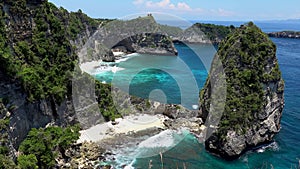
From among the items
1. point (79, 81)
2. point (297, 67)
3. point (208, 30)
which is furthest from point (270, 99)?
point (208, 30)

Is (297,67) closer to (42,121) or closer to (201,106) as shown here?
(201,106)

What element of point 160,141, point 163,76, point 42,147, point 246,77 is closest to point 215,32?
point 163,76

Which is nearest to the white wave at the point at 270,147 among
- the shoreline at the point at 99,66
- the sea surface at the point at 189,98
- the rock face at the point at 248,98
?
the sea surface at the point at 189,98

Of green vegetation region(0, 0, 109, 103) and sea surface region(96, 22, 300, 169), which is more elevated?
green vegetation region(0, 0, 109, 103)

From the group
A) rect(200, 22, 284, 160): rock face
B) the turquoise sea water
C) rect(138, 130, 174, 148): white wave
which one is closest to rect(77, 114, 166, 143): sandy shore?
rect(138, 130, 174, 148): white wave

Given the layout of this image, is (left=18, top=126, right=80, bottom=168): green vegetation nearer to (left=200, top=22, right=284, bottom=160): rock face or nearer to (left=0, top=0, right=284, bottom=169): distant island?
(left=0, top=0, right=284, bottom=169): distant island

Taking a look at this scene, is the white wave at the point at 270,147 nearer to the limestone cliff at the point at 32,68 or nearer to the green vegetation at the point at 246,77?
the green vegetation at the point at 246,77
